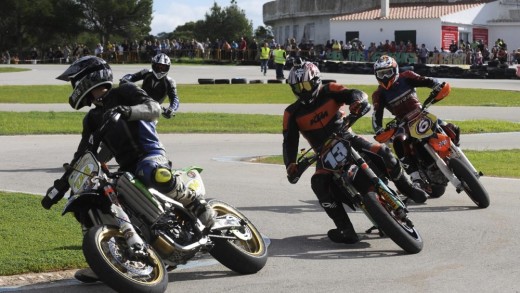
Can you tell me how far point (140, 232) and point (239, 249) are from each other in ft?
3.00

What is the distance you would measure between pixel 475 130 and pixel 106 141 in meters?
13.7

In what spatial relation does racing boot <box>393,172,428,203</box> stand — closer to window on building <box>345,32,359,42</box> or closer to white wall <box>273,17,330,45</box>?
window on building <box>345,32,359,42</box>

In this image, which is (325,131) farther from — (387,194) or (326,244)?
(326,244)

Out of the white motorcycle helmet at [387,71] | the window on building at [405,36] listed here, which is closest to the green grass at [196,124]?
the white motorcycle helmet at [387,71]

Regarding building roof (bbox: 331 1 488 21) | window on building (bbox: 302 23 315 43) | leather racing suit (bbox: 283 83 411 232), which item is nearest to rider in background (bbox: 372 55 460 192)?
leather racing suit (bbox: 283 83 411 232)

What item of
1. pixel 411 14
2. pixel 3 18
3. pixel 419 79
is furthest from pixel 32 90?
pixel 3 18

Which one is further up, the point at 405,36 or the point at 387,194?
the point at 405,36

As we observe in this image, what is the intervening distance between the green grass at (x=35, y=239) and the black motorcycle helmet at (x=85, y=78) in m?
1.39

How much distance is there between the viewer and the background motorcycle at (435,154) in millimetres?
9914

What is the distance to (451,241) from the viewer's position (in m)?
8.38

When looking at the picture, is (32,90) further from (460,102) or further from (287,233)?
(287,233)

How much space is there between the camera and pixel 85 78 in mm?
6777

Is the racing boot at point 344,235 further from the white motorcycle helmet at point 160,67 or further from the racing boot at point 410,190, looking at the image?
the white motorcycle helmet at point 160,67

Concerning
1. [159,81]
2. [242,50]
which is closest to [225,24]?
[242,50]
